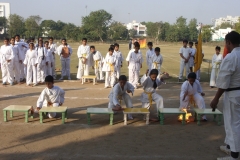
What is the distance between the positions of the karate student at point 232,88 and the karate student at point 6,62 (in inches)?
407

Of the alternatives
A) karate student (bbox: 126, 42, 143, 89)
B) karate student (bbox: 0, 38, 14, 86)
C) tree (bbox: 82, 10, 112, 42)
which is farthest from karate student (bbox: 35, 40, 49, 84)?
tree (bbox: 82, 10, 112, 42)

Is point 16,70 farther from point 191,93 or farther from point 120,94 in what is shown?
point 191,93

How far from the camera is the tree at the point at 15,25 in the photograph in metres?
72.6

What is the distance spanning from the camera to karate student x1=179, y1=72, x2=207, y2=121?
7.80 m

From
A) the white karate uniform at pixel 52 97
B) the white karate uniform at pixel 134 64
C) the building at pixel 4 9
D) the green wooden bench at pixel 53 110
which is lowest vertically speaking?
the green wooden bench at pixel 53 110

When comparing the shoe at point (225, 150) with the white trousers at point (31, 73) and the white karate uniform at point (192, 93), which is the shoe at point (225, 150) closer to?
the white karate uniform at point (192, 93)

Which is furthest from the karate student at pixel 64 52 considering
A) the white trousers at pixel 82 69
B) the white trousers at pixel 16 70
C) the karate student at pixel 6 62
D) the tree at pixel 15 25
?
the tree at pixel 15 25

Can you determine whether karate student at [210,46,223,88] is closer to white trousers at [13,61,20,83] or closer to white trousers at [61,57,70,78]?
white trousers at [61,57,70,78]

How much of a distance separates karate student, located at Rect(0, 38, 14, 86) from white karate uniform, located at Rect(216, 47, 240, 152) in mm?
10409

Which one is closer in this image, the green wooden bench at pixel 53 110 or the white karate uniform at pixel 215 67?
the green wooden bench at pixel 53 110

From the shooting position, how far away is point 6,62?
42.9 feet

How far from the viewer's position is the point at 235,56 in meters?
4.82

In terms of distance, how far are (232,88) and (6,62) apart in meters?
10.8

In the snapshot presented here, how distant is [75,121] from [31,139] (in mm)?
1583
